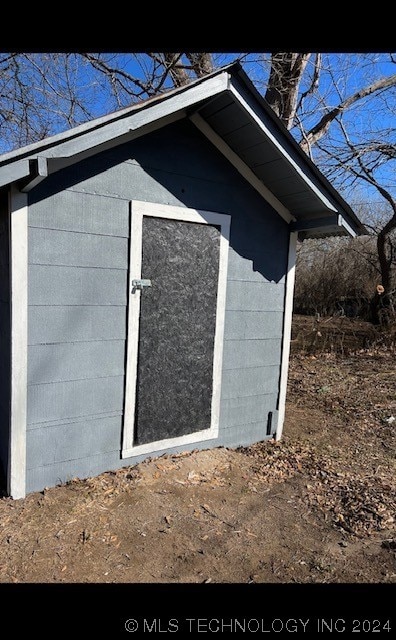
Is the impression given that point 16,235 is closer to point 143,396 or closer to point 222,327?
point 143,396

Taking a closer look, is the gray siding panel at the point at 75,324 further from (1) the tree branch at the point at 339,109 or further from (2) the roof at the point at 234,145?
(1) the tree branch at the point at 339,109

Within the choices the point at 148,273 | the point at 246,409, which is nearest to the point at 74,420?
the point at 148,273

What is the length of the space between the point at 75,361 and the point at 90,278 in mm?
684

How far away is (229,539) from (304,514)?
2.47 ft

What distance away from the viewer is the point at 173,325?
365 cm

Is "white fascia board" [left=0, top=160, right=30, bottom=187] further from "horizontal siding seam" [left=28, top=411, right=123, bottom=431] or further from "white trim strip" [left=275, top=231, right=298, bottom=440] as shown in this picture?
"white trim strip" [left=275, top=231, right=298, bottom=440]

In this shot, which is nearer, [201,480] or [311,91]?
[201,480]

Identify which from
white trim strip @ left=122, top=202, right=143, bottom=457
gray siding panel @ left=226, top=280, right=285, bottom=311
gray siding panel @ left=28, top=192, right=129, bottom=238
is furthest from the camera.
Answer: gray siding panel @ left=226, top=280, right=285, bottom=311

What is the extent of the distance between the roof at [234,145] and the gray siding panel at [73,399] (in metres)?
1.53

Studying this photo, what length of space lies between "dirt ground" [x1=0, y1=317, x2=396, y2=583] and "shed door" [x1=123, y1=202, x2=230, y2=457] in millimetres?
367

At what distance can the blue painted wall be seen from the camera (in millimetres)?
3025

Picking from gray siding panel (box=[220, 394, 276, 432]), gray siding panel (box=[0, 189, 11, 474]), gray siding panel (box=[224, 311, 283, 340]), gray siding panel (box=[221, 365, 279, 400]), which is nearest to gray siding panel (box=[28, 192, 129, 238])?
gray siding panel (box=[0, 189, 11, 474])
